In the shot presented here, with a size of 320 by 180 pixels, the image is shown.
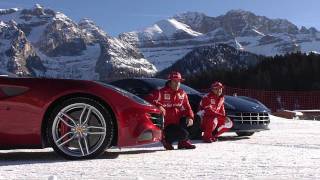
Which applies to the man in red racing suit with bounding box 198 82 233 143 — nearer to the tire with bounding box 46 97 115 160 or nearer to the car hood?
the car hood

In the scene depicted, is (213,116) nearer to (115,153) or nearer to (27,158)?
(115,153)

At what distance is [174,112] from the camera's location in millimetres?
7312

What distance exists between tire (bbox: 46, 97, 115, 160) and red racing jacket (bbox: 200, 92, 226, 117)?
318 cm

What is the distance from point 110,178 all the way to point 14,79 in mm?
1837

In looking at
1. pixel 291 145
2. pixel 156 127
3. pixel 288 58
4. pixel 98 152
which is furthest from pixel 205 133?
pixel 288 58

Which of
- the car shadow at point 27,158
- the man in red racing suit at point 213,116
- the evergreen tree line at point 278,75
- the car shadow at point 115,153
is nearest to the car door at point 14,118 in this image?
the car shadow at point 27,158

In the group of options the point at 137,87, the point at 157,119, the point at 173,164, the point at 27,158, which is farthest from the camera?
the point at 137,87

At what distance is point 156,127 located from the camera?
6086mm

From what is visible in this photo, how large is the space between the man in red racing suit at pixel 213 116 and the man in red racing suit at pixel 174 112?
46.3 inches

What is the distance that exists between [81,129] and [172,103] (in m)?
2.03

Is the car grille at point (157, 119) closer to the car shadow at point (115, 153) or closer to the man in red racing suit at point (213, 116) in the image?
the car shadow at point (115, 153)

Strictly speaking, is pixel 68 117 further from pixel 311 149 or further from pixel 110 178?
pixel 311 149

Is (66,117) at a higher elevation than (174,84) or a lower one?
lower

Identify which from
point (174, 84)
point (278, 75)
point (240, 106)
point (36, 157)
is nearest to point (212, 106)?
point (240, 106)
